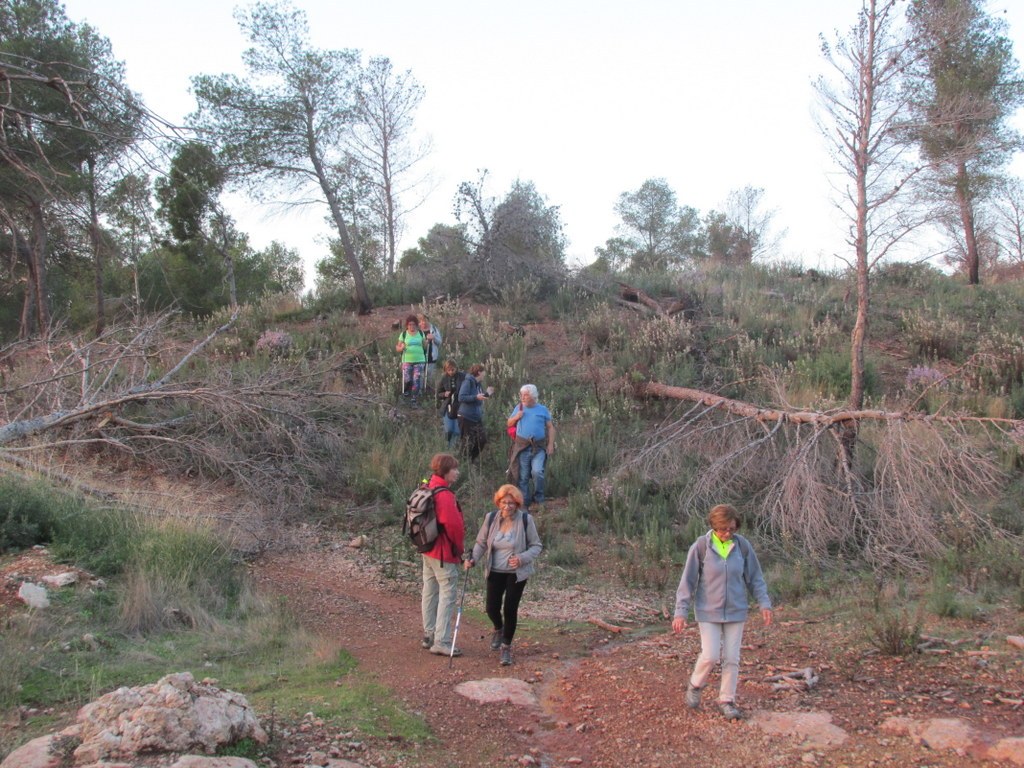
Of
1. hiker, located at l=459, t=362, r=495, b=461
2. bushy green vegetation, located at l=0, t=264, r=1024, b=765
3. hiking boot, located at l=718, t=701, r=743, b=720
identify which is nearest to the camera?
hiking boot, located at l=718, t=701, r=743, b=720

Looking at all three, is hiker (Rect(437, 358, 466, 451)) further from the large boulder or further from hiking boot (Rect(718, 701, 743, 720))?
the large boulder

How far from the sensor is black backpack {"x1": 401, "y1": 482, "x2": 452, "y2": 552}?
635cm

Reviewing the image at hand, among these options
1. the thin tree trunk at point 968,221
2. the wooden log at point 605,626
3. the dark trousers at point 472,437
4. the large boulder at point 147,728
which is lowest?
the wooden log at point 605,626

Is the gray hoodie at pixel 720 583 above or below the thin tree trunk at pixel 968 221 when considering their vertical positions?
below

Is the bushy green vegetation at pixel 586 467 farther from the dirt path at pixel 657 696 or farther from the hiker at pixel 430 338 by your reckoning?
the hiker at pixel 430 338

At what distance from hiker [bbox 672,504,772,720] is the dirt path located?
0.72ft

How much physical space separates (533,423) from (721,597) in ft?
19.0

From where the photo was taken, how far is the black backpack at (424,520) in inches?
250

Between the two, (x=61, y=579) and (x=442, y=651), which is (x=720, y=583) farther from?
(x=61, y=579)

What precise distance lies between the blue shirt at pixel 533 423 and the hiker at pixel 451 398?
1.69 metres

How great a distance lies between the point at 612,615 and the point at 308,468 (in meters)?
5.20

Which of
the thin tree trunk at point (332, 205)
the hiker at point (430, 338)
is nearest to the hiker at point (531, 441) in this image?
the hiker at point (430, 338)

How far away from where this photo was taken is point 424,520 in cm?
639

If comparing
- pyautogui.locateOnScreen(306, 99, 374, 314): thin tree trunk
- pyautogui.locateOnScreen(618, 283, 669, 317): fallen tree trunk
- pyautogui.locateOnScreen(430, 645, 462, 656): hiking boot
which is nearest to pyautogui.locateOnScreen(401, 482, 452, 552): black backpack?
pyautogui.locateOnScreen(430, 645, 462, 656): hiking boot
